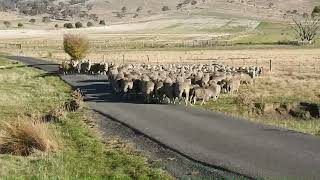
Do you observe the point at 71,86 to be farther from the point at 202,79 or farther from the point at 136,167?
the point at 136,167

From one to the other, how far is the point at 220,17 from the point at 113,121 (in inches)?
6867

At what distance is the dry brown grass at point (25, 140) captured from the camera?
17.6 m

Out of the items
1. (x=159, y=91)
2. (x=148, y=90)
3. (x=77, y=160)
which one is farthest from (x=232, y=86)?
(x=77, y=160)

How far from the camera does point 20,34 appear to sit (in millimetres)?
151375

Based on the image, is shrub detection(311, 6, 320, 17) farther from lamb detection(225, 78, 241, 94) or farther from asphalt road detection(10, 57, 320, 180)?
asphalt road detection(10, 57, 320, 180)

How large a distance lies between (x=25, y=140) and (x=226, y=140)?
637 centimetres

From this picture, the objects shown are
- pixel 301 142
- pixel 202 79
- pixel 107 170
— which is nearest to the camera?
pixel 107 170

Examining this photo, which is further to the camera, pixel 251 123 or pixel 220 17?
pixel 220 17

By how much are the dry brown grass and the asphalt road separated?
149 inches

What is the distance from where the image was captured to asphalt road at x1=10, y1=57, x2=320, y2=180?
1534cm

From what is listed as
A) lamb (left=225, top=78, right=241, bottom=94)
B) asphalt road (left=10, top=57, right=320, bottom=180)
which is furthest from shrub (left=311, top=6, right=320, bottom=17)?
asphalt road (left=10, top=57, right=320, bottom=180)

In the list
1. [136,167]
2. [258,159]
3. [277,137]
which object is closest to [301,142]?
[277,137]

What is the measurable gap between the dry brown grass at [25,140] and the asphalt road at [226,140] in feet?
12.4

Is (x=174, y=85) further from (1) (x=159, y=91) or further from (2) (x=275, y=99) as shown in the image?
(2) (x=275, y=99)
